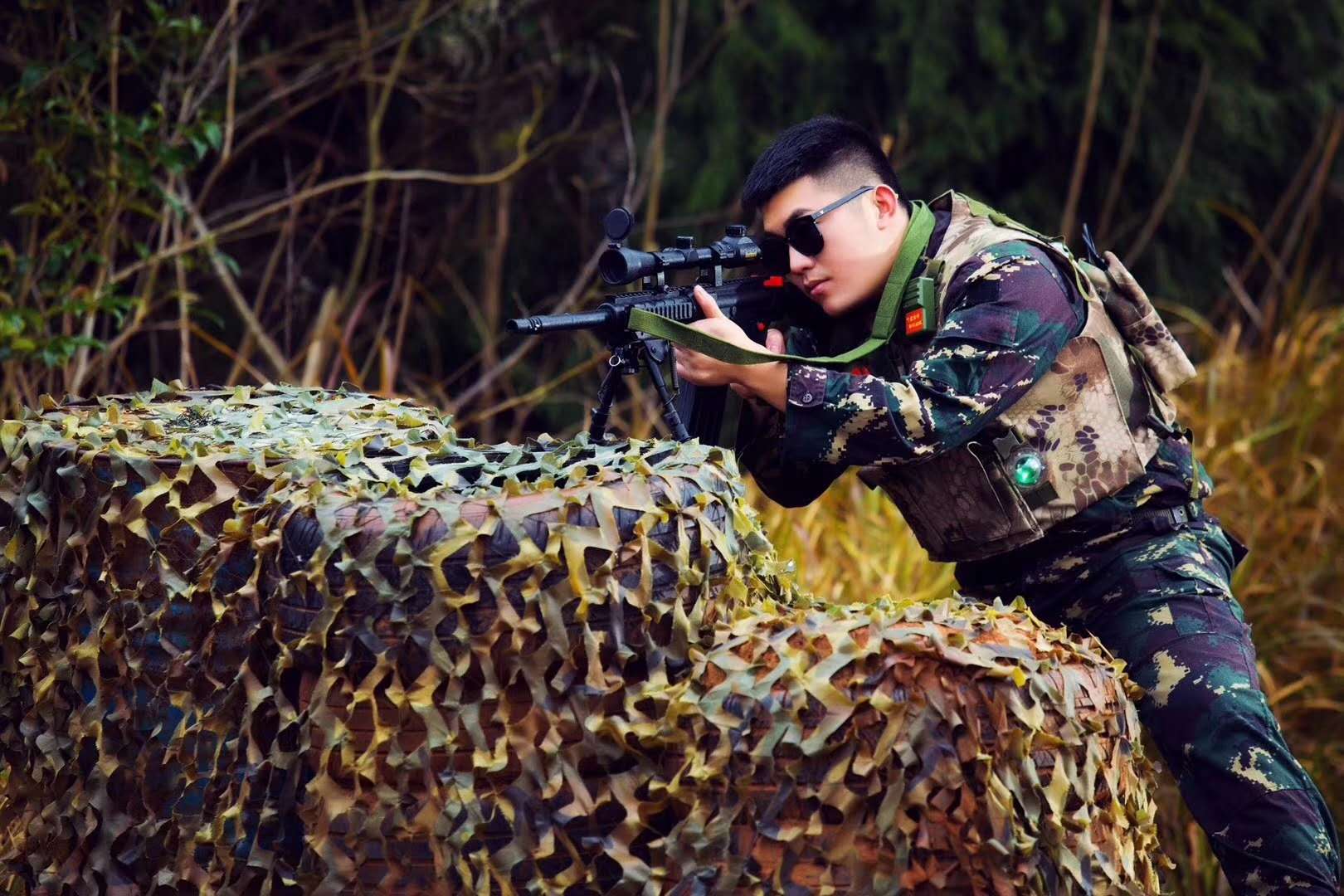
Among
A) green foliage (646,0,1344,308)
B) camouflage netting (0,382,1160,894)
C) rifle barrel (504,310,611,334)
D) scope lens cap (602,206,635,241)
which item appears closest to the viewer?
camouflage netting (0,382,1160,894)

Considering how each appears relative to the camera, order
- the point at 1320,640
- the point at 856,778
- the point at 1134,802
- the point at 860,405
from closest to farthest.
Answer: the point at 856,778
the point at 1134,802
the point at 860,405
the point at 1320,640

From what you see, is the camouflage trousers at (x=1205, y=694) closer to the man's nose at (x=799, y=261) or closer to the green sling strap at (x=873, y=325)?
the green sling strap at (x=873, y=325)

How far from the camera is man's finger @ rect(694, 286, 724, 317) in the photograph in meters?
2.94

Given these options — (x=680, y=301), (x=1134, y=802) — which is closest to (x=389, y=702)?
(x=680, y=301)

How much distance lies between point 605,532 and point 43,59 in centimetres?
330

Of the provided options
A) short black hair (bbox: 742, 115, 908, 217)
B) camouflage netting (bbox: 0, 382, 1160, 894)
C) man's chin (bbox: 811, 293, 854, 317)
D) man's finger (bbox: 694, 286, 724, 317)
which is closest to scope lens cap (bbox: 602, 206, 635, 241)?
man's finger (bbox: 694, 286, 724, 317)

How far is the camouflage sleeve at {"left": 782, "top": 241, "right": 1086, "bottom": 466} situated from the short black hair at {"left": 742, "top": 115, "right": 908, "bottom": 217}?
434 mm

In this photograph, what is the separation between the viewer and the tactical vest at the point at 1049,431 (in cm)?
304

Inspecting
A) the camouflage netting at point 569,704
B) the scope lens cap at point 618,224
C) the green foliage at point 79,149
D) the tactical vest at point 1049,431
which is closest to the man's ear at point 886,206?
the tactical vest at point 1049,431

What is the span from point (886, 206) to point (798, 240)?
241 millimetres

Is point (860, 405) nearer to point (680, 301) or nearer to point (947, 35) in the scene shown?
point (680, 301)

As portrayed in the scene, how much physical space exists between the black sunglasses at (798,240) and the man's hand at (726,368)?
0.26 metres

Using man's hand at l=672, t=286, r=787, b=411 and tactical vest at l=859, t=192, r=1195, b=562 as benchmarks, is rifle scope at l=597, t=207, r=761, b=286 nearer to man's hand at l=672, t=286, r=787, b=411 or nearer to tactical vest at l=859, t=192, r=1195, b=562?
man's hand at l=672, t=286, r=787, b=411

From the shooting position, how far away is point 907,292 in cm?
313
